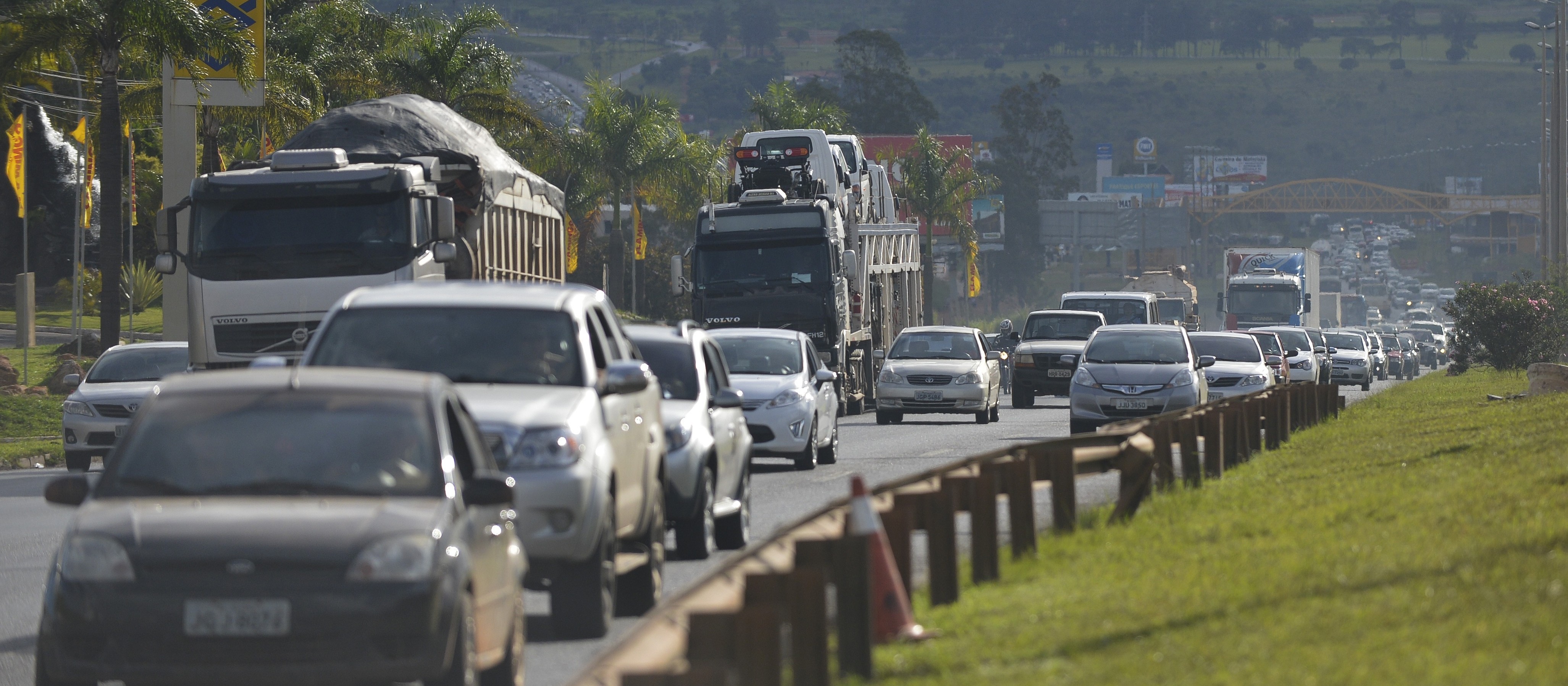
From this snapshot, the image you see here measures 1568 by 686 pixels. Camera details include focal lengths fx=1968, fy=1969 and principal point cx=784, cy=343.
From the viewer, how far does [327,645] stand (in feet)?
22.1

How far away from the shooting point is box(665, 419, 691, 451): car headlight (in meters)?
12.3

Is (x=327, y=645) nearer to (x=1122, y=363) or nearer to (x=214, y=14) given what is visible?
(x=1122, y=363)

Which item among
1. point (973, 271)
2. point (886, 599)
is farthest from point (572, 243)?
point (886, 599)

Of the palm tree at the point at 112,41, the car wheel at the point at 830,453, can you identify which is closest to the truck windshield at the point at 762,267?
the palm tree at the point at 112,41

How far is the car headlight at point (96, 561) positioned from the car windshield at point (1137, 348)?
801 inches

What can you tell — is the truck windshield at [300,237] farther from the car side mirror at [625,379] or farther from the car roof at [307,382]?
the car roof at [307,382]

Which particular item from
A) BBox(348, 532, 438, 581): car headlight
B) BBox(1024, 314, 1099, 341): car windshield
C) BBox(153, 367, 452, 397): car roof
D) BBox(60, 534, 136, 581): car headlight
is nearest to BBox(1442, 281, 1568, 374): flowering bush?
BBox(1024, 314, 1099, 341): car windshield

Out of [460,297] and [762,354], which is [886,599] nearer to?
[460,297]

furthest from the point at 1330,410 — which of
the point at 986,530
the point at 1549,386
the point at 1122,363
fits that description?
the point at 986,530

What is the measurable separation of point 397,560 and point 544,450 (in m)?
2.14

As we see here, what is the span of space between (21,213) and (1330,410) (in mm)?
27802

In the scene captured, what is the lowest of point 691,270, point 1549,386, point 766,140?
point 1549,386

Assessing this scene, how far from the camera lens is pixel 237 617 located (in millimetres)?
6719

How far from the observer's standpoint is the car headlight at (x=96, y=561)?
680 centimetres
